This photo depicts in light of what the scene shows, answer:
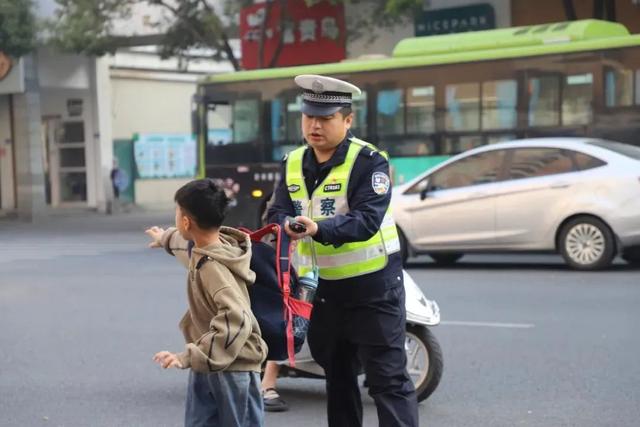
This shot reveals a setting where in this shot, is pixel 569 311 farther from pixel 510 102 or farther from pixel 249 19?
pixel 249 19

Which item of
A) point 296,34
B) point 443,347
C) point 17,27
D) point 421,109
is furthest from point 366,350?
point 17,27

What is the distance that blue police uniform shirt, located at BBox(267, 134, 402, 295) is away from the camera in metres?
4.45

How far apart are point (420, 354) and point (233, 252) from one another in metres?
2.74

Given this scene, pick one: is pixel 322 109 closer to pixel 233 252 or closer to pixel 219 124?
pixel 233 252

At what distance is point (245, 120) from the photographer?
19.4m

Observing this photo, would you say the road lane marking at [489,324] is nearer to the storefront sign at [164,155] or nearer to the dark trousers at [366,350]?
the dark trousers at [366,350]

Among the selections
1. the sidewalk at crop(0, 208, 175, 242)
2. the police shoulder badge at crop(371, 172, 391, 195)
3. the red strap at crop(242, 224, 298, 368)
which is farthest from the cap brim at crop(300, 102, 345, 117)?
the sidewalk at crop(0, 208, 175, 242)

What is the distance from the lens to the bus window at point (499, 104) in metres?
16.3

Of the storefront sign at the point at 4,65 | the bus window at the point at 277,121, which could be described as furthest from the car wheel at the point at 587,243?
the storefront sign at the point at 4,65

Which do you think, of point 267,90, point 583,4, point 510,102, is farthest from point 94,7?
point 510,102

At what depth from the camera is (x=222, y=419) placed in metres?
4.11

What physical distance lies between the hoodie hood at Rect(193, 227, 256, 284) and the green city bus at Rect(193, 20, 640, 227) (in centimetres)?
1178

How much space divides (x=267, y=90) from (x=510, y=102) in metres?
4.71

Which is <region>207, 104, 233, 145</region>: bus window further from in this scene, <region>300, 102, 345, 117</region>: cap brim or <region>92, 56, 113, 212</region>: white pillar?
<region>300, 102, 345, 117</region>: cap brim
